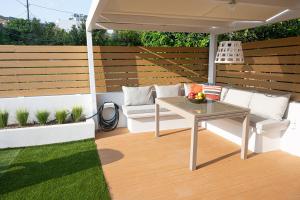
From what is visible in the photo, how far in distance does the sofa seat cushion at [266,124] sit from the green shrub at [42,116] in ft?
13.5

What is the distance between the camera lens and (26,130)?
429 cm

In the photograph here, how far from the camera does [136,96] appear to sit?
5309 mm

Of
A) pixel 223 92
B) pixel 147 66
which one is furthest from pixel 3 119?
pixel 223 92

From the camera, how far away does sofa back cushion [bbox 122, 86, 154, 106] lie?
5.29 metres

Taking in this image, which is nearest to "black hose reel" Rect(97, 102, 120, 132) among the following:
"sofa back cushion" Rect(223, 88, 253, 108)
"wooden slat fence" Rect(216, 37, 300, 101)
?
"sofa back cushion" Rect(223, 88, 253, 108)

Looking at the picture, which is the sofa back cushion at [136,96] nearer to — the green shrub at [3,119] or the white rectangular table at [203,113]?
the white rectangular table at [203,113]

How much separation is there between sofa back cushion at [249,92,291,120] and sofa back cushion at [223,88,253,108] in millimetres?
125

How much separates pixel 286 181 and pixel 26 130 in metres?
4.54

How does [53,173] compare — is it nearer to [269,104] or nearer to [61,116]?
[61,116]

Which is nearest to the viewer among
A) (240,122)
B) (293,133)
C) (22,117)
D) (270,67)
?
(293,133)

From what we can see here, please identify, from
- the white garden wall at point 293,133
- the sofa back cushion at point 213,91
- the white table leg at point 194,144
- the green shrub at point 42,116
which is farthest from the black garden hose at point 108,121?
the white garden wall at point 293,133

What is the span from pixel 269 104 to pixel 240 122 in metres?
0.64

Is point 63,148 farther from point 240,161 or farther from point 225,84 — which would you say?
point 225,84

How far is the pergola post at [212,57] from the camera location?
20.2 ft
